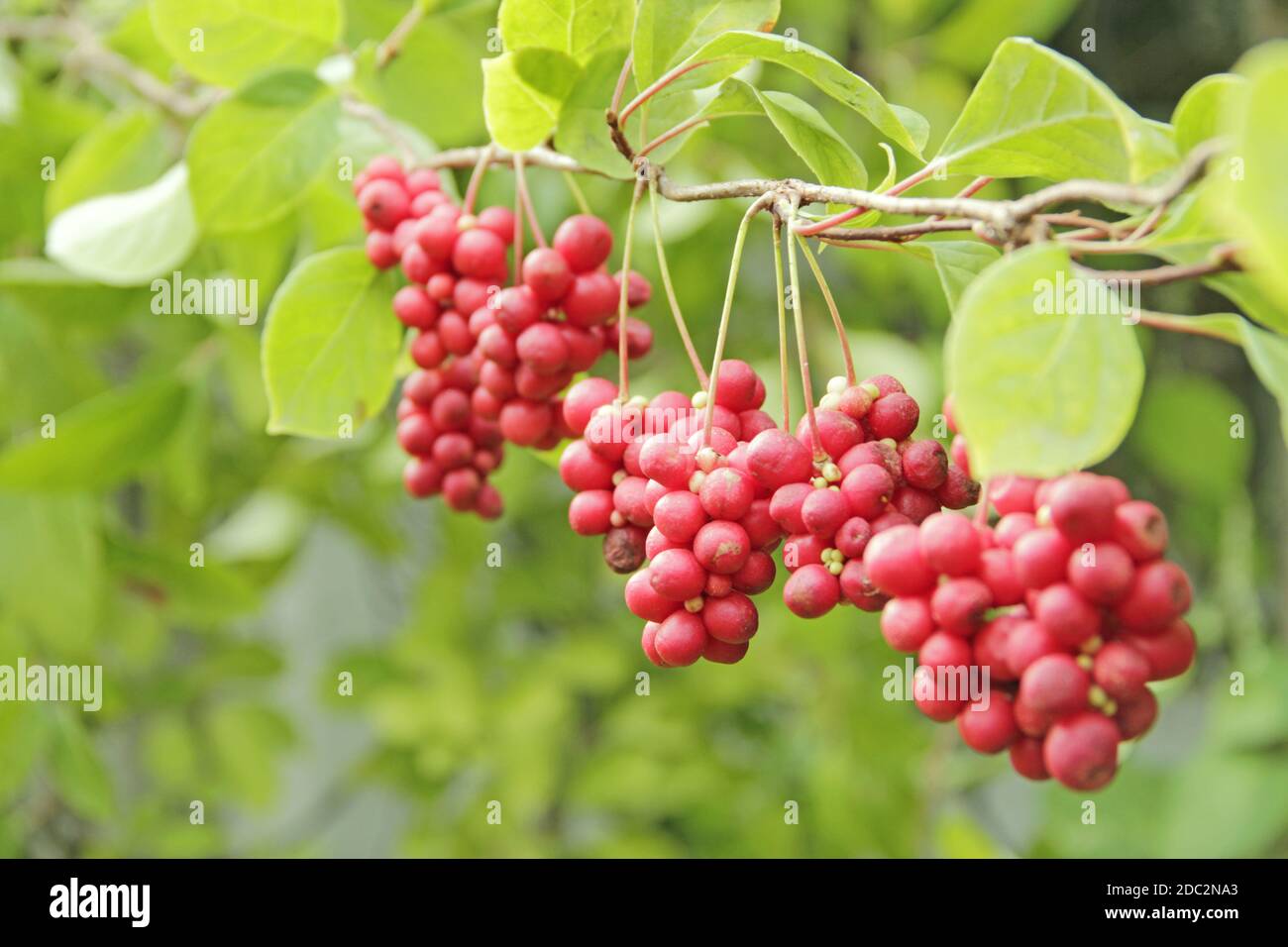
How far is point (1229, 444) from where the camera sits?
4.62ft

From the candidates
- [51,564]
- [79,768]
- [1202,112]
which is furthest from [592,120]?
[79,768]

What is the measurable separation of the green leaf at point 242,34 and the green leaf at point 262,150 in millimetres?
33

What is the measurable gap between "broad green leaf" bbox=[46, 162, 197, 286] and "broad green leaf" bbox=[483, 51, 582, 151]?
226 mm

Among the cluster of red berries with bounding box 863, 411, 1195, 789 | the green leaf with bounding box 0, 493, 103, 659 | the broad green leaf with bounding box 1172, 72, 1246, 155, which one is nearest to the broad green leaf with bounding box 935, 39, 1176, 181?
the broad green leaf with bounding box 1172, 72, 1246, 155

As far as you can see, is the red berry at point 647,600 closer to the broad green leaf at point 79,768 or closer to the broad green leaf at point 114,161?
the broad green leaf at point 114,161

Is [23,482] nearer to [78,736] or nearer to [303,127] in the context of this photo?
[78,736]

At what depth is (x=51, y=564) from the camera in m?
0.92

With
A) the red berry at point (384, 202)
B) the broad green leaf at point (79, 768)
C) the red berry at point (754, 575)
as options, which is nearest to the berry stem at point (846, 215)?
the red berry at point (754, 575)

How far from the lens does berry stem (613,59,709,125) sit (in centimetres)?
47

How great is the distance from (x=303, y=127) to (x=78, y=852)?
1013 millimetres

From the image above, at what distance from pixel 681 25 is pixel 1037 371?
0.24m

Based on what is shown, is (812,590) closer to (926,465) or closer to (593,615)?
(926,465)

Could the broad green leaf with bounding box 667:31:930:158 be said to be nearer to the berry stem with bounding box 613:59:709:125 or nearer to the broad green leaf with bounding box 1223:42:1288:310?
the berry stem with bounding box 613:59:709:125

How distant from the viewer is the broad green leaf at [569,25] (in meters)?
0.48
